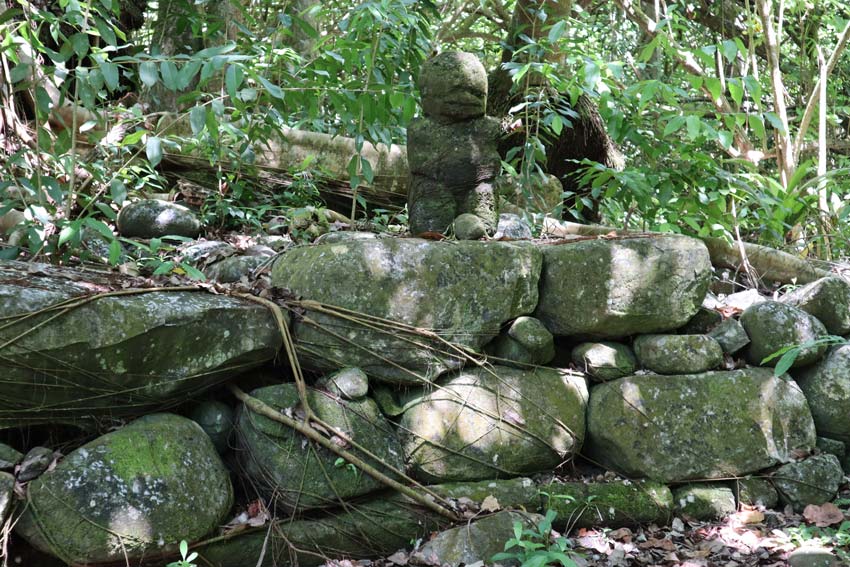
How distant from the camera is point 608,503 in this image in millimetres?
3602

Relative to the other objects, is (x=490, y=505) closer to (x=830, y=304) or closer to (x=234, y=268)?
(x=234, y=268)

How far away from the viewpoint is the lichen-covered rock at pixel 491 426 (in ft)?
11.7

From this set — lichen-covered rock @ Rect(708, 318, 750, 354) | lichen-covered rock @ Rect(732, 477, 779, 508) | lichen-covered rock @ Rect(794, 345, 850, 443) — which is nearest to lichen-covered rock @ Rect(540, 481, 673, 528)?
lichen-covered rock @ Rect(732, 477, 779, 508)

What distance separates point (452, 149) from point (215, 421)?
2.08m

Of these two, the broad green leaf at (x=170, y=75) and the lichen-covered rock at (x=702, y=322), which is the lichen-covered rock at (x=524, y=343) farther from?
the broad green leaf at (x=170, y=75)

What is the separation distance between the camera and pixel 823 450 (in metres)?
4.05

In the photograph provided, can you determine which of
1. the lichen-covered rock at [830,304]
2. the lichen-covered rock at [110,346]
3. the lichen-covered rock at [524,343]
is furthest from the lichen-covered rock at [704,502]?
the lichen-covered rock at [110,346]

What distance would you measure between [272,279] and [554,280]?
5.29 ft

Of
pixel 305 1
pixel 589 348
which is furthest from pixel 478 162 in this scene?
pixel 305 1

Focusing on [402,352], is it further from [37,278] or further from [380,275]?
[37,278]

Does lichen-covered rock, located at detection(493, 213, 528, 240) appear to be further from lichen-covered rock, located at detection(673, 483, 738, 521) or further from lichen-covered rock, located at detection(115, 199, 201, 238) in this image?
lichen-covered rock, located at detection(115, 199, 201, 238)

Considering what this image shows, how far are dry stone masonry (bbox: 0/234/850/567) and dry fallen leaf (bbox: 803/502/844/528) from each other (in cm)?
11

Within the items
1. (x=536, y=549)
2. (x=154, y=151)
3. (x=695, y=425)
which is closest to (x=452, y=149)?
(x=154, y=151)

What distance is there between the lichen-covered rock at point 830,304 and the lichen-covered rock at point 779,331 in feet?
0.43
